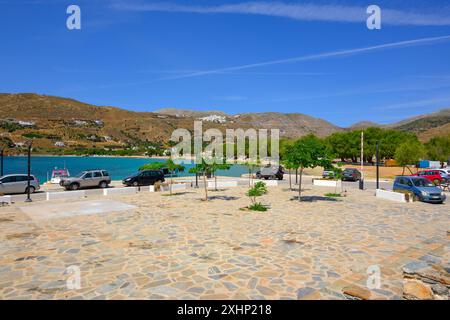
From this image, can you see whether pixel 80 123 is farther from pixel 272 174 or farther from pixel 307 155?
pixel 307 155

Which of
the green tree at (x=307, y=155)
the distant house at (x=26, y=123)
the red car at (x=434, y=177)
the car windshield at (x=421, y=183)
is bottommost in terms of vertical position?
the red car at (x=434, y=177)

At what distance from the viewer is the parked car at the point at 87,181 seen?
26.3 m

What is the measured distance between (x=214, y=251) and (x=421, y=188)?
1653 centimetres

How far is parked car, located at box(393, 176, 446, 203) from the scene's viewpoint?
60.4 feet

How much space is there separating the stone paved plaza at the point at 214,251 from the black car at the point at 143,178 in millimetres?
14613

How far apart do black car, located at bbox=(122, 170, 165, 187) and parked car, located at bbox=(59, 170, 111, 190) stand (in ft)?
6.82

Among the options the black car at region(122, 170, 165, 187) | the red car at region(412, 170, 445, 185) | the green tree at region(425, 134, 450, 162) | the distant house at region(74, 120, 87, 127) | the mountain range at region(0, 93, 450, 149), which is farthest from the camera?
the distant house at region(74, 120, 87, 127)

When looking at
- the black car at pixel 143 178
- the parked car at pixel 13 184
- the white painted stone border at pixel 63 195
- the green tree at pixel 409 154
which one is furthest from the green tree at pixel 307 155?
the green tree at pixel 409 154

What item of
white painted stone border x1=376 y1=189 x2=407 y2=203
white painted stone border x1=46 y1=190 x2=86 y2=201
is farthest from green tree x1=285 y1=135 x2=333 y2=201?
white painted stone border x1=46 y1=190 x2=86 y2=201

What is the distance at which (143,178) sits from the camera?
30.6 metres

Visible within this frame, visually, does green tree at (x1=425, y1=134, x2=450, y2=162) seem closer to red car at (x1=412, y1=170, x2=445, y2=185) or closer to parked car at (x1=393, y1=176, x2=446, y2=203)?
red car at (x1=412, y1=170, x2=445, y2=185)

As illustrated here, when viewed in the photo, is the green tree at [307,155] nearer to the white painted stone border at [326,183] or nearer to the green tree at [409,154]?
the white painted stone border at [326,183]

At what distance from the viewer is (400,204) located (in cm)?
1794

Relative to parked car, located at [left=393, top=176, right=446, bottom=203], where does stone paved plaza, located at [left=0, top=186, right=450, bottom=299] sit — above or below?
below
